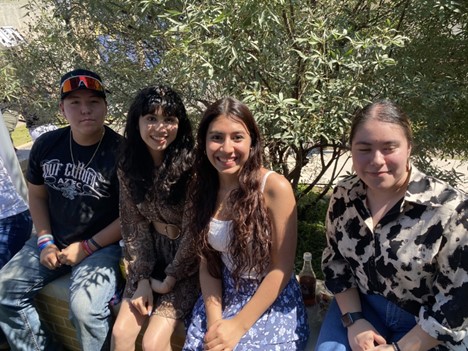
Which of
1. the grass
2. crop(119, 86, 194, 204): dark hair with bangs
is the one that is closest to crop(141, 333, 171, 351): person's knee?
crop(119, 86, 194, 204): dark hair with bangs

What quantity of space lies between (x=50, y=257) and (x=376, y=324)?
1956 millimetres

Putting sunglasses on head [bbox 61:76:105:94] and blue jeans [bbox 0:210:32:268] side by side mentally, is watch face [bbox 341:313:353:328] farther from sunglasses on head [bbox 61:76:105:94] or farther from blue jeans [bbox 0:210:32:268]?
blue jeans [bbox 0:210:32:268]

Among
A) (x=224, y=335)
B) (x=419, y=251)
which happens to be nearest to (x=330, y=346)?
(x=224, y=335)

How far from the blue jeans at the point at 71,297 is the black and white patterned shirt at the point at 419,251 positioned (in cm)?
143

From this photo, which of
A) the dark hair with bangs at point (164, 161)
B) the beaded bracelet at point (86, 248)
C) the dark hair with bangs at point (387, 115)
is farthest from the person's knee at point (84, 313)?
the dark hair with bangs at point (387, 115)

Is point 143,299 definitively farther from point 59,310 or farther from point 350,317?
point 350,317

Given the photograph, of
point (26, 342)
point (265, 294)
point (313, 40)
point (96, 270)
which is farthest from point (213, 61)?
point (26, 342)

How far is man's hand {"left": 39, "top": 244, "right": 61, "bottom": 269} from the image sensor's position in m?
2.62

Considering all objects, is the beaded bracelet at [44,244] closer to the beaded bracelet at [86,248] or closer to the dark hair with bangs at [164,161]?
the beaded bracelet at [86,248]

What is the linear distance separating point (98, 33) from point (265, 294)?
241 cm

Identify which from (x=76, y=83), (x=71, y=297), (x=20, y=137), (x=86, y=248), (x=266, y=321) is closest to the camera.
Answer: (x=266, y=321)

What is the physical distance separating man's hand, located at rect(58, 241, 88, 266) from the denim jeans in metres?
1.55

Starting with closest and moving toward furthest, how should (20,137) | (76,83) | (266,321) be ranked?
(266,321) → (76,83) → (20,137)

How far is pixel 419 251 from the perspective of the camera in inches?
65.0
